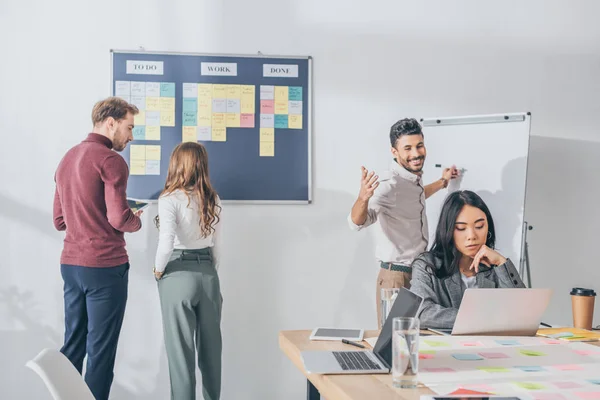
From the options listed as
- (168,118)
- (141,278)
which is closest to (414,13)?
(168,118)

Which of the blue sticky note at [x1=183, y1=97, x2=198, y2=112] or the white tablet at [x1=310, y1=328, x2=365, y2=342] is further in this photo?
the blue sticky note at [x1=183, y1=97, x2=198, y2=112]

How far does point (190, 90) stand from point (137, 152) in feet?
1.47

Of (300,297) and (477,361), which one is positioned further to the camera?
(300,297)

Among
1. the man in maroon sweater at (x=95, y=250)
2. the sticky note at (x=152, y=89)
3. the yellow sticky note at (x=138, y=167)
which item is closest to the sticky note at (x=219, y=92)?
the sticky note at (x=152, y=89)

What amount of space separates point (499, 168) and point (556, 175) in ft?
2.11

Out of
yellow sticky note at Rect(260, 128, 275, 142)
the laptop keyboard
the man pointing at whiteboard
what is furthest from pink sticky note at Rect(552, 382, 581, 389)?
yellow sticky note at Rect(260, 128, 275, 142)

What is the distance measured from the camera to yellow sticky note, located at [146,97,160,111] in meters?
3.71

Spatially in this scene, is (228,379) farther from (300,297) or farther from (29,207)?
(29,207)

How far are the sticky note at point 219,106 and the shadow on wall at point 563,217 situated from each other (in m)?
1.85

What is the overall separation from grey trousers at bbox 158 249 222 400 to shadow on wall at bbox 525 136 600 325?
6.55 feet

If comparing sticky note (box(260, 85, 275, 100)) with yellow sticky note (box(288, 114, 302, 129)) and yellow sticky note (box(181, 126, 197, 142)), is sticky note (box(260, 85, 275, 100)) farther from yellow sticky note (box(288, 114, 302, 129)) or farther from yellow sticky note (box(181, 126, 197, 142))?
yellow sticky note (box(181, 126, 197, 142))

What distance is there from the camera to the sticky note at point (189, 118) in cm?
373

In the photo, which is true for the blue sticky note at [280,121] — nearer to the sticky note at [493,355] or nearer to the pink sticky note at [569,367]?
the sticky note at [493,355]

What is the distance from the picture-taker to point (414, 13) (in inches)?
156
